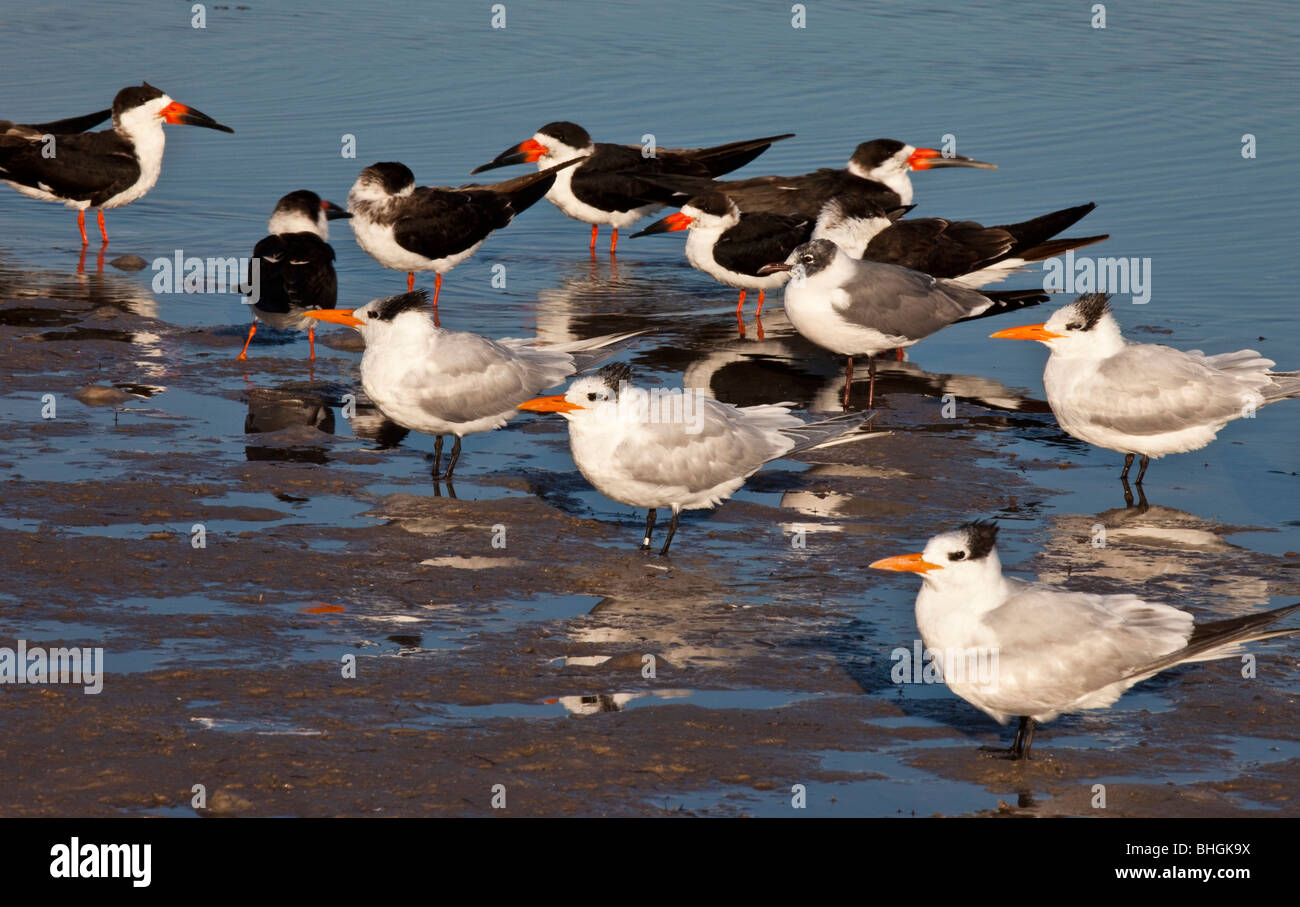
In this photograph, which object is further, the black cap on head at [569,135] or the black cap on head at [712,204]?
the black cap on head at [569,135]

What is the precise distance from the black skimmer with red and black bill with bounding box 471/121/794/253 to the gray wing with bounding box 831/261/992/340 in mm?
4068

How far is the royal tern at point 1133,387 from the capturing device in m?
9.96

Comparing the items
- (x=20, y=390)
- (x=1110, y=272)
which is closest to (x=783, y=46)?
(x=1110, y=272)

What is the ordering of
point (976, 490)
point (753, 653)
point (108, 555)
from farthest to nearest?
point (976, 490) → point (108, 555) → point (753, 653)

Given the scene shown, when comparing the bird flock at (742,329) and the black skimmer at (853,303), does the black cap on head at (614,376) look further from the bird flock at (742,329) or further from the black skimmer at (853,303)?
the black skimmer at (853,303)

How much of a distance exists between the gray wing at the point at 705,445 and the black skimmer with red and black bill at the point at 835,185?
600cm

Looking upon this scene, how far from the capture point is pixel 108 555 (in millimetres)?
8469

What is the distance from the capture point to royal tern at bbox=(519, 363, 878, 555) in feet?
28.7

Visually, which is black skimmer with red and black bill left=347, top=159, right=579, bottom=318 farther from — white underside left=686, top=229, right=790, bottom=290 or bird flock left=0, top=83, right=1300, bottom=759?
white underside left=686, top=229, right=790, bottom=290

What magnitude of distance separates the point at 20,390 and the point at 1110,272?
30.8 ft

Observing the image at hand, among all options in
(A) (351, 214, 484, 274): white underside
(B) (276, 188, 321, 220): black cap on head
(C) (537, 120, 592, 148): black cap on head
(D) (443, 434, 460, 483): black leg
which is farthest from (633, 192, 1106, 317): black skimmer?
(D) (443, 434, 460, 483): black leg

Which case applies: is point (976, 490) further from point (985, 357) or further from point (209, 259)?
point (209, 259)


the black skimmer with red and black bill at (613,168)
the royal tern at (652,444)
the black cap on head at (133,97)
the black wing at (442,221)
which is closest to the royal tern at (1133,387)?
the royal tern at (652,444)

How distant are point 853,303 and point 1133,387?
8.85ft
